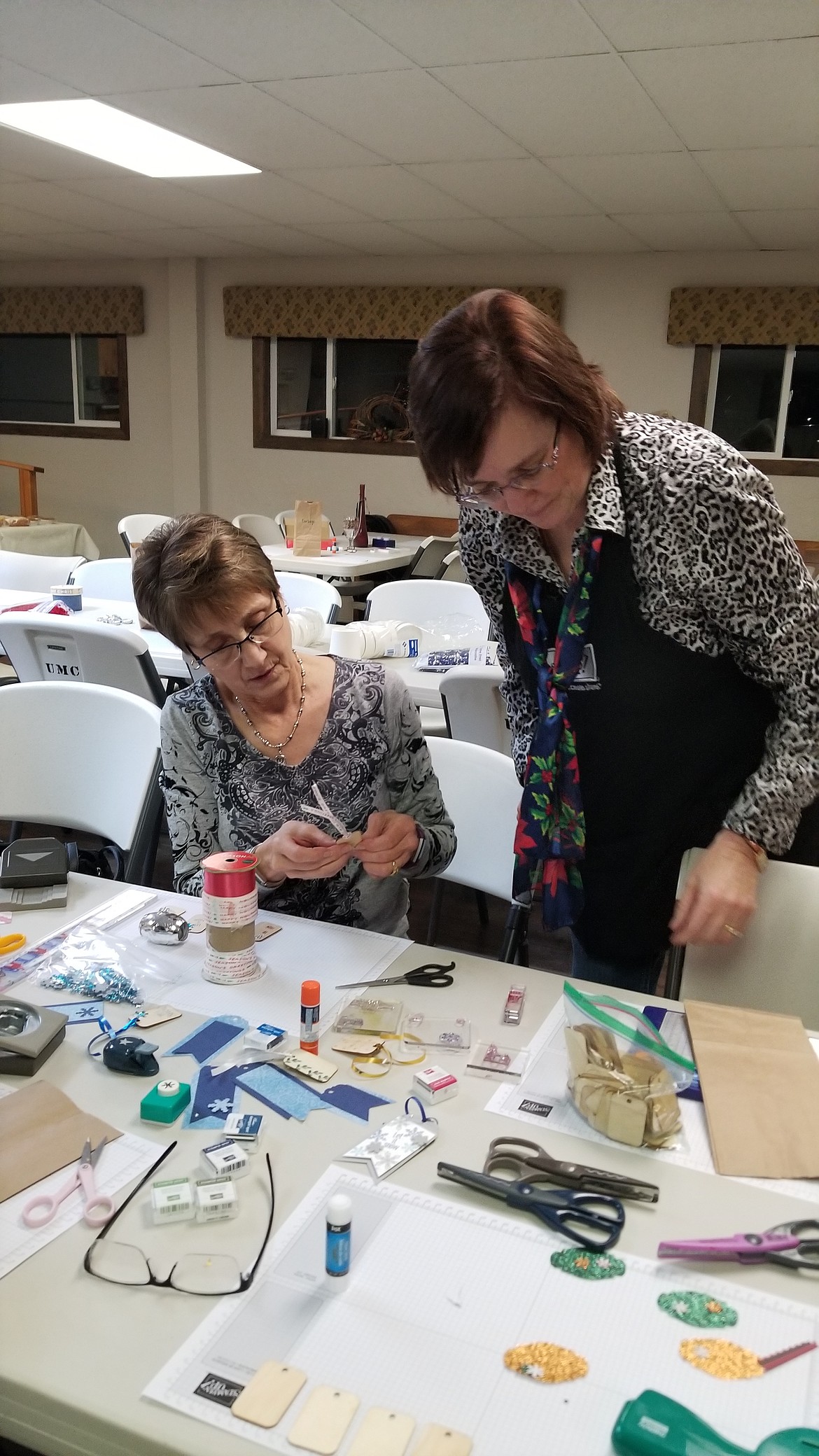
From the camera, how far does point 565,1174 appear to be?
98cm

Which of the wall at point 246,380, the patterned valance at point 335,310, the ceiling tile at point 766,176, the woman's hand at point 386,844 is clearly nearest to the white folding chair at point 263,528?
the wall at point 246,380

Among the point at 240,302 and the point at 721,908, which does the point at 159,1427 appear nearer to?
the point at 721,908

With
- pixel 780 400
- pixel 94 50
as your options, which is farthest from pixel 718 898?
pixel 780 400

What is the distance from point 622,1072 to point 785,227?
6.14 metres

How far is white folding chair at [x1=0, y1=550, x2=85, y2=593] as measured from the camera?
4672 mm

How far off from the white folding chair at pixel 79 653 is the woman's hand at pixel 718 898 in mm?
1876

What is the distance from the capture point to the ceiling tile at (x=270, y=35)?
3.21 metres

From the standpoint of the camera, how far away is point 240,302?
321 inches

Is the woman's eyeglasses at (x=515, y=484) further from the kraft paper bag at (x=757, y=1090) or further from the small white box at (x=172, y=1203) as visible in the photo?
the small white box at (x=172, y=1203)

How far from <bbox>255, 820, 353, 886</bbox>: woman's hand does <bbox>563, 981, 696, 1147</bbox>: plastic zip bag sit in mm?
410

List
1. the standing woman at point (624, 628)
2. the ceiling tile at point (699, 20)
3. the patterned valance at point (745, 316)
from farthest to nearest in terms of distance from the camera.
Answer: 1. the patterned valance at point (745, 316)
2. the ceiling tile at point (699, 20)
3. the standing woman at point (624, 628)

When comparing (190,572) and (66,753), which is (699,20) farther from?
(66,753)

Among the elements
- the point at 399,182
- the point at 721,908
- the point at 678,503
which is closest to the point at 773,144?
the point at 399,182

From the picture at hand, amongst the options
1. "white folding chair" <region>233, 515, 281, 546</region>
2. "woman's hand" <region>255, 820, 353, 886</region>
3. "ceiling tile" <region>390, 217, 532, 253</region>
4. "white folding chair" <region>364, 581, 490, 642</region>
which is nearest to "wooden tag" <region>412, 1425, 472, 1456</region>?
"woman's hand" <region>255, 820, 353, 886</region>
